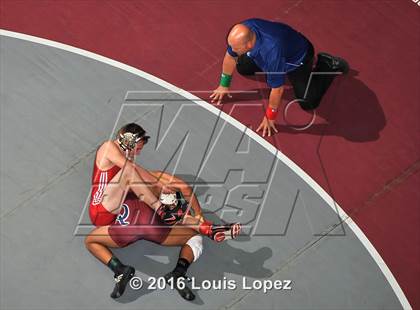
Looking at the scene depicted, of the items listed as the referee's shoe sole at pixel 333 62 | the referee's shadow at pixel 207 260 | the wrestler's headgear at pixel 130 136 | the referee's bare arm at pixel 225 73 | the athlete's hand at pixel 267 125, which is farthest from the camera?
the referee's shoe sole at pixel 333 62

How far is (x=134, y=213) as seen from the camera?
9.12m

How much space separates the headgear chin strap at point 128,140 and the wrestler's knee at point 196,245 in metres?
1.61

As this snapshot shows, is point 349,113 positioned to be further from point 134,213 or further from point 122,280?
point 122,280

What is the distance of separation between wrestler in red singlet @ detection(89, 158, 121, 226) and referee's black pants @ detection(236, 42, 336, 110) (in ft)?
10.6

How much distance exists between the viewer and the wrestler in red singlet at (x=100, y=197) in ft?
29.0

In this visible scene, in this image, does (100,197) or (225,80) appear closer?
(100,197)

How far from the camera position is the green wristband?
10198 mm

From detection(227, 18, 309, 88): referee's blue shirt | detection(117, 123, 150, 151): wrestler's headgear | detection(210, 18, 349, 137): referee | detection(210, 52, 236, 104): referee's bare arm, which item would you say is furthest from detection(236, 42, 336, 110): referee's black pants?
detection(117, 123, 150, 151): wrestler's headgear

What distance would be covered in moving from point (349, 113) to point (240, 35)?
2.84 metres

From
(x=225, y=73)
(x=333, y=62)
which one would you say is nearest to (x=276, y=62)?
(x=225, y=73)

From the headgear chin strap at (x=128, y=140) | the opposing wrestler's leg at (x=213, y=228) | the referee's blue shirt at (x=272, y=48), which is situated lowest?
the opposing wrestler's leg at (x=213, y=228)

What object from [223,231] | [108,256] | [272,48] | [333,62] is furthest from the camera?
[333,62]

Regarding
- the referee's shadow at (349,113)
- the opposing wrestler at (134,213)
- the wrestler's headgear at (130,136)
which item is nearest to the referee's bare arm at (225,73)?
the referee's shadow at (349,113)

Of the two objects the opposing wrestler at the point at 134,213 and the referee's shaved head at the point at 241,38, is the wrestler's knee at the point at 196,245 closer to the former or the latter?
the opposing wrestler at the point at 134,213
